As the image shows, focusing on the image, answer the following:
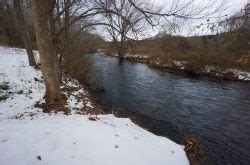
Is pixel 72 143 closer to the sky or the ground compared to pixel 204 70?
closer to the sky

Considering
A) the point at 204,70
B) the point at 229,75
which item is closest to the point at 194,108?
the point at 229,75

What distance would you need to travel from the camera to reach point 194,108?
1123cm

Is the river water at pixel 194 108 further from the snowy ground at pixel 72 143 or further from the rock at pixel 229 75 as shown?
the snowy ground at pixel 72 143

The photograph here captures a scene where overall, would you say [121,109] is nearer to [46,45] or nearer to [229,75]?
[46,45]

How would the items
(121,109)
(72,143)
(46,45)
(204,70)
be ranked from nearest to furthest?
(72,143) → (46,45) → (121,109) → (204,70)

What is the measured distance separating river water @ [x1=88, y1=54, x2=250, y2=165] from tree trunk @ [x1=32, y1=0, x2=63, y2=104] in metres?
3.71

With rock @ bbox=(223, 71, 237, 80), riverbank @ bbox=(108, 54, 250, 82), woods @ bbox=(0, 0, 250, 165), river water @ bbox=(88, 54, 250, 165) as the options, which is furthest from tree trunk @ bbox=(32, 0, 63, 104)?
rock @ bbox=(223, 71, 237, 80)

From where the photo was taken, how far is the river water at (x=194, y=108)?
7.57 metres

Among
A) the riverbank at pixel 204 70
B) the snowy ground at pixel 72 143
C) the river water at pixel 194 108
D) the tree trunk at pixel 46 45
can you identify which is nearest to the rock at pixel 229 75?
the riverbank at pixel 204 70

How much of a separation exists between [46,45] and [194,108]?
311 inches

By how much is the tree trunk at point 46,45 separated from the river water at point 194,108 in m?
3.71

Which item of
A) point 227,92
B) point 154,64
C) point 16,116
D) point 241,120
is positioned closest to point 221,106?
point 241,120

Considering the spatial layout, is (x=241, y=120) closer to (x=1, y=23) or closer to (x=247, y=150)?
(x=247, y=150)

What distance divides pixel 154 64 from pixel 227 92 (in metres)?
13.0
